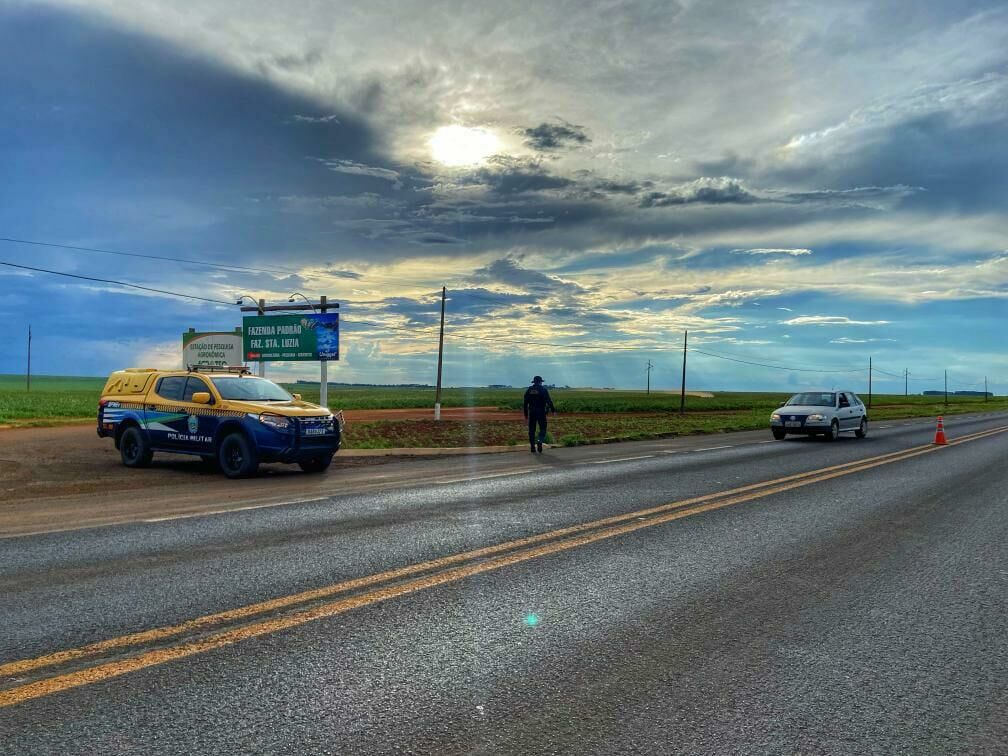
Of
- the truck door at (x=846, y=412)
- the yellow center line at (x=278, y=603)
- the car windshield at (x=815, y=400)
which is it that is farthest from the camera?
the car windshield at (x=815, y=400)

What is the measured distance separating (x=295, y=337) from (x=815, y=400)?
1785cm

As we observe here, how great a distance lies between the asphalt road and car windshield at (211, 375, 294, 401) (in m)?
5.73

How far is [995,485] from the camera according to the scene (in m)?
13.1

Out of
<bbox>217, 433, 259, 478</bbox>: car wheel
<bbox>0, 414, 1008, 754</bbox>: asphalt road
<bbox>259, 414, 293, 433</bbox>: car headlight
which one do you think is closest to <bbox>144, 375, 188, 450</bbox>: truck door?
<bbox>217, 433, 259, 478</bbox>: car wheel

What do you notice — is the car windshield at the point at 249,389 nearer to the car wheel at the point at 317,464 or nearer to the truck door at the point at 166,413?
the truck door at the point at 166,413

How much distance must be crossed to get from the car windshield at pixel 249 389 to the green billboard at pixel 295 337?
12972 mm

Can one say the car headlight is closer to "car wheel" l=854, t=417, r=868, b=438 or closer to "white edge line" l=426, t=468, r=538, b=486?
"white edge line" l=426, t=468, r=538, b=486

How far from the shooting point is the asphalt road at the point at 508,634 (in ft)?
11.0

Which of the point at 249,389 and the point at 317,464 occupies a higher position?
the point at 249,389

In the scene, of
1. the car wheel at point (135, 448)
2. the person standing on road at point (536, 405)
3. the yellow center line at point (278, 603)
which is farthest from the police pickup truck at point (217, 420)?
the yellow center line at point (278, 603)

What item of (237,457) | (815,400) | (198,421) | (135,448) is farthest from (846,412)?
(135,448)

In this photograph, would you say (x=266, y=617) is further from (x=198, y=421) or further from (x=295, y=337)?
(x=295, y=337)

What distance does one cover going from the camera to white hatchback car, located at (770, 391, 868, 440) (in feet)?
80.1

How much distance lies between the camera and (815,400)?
25.7 metres
